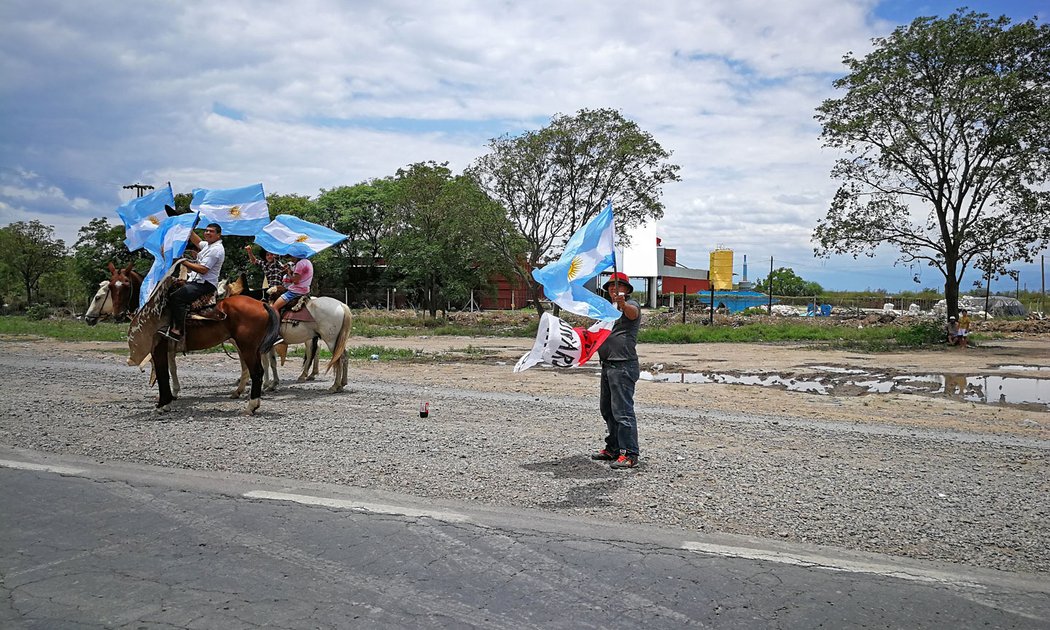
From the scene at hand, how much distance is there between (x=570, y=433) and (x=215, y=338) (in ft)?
18.3

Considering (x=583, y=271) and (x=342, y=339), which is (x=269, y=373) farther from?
(x=583, y=271)

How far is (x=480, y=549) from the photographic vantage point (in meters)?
5.46

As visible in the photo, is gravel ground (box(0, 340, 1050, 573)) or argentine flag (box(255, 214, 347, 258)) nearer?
gravel ground (box(0, 340, 1050, 573))

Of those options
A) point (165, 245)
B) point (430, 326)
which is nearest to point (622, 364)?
point (165, 245)

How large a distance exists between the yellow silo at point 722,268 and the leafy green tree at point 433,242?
27241mm

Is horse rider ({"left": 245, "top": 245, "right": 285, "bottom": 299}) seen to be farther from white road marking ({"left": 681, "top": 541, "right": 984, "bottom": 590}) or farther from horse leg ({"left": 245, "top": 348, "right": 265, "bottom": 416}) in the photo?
white road marking ({"left": 681, "top": 541, "right": 984, "bottom": 590})

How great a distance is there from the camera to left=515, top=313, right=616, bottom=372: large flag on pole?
758cm

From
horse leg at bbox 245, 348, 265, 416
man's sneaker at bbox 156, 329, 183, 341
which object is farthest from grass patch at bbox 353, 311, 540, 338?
man's sneaker at bbox 156, 329, 183, 341

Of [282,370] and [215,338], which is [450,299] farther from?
[215,338]

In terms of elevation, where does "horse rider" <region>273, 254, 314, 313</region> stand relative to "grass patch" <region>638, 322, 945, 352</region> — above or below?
above

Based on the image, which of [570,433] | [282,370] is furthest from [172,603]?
[282,370]

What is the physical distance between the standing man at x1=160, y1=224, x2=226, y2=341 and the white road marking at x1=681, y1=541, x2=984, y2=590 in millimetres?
8098

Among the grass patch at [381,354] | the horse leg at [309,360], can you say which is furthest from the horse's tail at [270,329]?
the grass patch at [381,354]

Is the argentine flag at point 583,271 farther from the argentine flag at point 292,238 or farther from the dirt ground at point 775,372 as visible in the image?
the argentine flag at point 292,238
